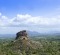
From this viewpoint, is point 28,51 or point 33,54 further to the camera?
point 28,51

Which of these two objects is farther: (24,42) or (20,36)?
(20,36)

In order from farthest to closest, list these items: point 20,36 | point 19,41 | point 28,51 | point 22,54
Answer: point 20,36
point 19,41
point 28,51
point 22,54

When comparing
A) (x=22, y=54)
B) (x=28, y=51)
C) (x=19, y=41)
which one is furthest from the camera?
(x=19, y=41)

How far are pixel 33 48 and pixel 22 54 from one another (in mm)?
20716

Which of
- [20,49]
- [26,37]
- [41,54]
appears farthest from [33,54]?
[26,37]

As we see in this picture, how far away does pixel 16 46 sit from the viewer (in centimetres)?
15662

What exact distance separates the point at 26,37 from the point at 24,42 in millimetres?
9569

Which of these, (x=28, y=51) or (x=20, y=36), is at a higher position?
(x=20, y=36)

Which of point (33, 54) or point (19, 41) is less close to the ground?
point (19, 41)

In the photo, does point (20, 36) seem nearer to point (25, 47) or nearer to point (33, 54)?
point (25, 47)

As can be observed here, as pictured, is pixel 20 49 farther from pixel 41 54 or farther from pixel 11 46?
pixel 41 54

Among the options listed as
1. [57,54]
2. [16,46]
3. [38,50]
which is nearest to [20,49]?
[16,46]

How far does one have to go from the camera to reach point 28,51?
496 feet

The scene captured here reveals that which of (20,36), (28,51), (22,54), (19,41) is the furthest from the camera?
(20,36)
